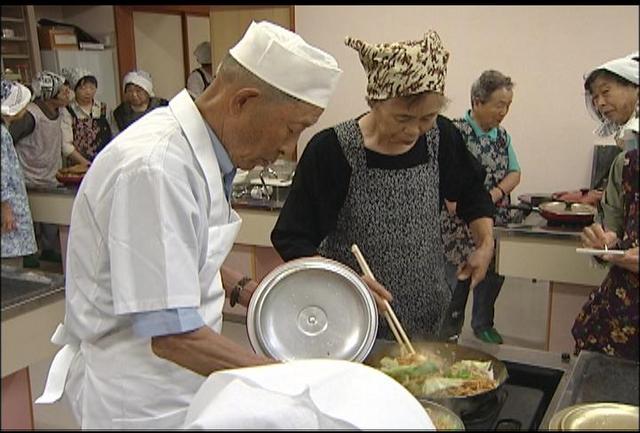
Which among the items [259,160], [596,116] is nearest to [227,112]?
[259,160]

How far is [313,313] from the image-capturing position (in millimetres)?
900

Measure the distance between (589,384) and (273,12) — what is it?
0.59 meters

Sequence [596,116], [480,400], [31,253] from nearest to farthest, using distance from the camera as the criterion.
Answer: [31,253], [480,400], [596,116]

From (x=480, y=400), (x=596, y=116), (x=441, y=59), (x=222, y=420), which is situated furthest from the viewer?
(x=596, y=116)

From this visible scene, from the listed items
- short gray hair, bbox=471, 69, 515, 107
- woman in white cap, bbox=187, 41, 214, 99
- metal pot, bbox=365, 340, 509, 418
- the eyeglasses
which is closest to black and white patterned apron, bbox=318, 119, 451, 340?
metal pot, bbox=365, 340, 509, 418

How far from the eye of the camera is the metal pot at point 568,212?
1852 mm

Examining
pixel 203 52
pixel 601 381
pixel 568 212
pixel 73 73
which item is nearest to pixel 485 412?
pixel 601 381

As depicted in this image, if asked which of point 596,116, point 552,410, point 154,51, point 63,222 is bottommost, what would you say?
point 552,410

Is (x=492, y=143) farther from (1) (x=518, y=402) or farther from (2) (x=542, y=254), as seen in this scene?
(1) (x=518, y=402)

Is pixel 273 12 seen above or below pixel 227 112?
above

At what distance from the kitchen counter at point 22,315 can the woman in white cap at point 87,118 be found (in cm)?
41

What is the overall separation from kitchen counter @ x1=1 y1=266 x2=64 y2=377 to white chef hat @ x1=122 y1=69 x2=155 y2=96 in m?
0.37

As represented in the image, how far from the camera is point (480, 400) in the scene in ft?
2.36

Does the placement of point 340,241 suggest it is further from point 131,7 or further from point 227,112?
point 131,7
